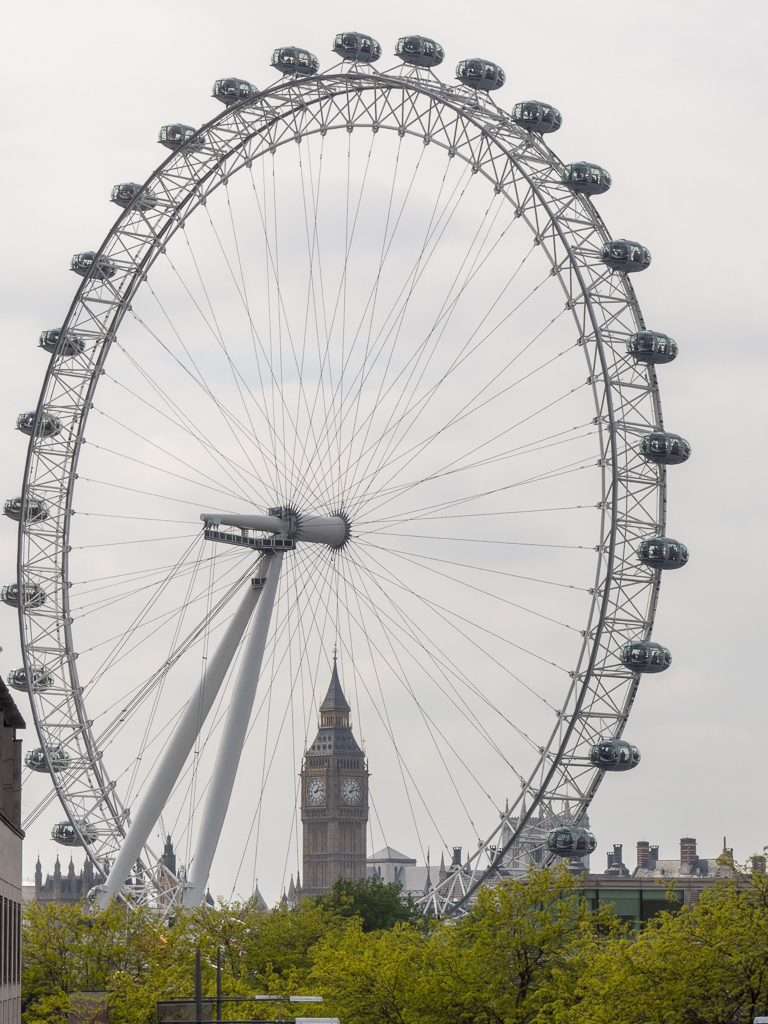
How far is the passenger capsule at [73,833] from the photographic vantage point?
239ft

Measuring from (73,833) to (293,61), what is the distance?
1170 inches

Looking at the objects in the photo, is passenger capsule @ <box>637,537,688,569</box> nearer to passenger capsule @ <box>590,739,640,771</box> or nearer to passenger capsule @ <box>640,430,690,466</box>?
passenger capsule @ <box>640,430,690,466</box>

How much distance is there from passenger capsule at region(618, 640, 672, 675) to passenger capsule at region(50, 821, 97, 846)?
2311 cm

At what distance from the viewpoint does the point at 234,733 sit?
2459 inches

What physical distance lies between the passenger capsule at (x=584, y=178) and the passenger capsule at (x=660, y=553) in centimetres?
1178

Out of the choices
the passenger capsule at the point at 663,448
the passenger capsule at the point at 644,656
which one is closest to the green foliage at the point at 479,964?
the passenger capsule at the point at 644,656

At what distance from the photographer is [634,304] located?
64.0 meters

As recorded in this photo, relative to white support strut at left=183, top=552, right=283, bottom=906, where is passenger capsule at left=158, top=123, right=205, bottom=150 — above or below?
above

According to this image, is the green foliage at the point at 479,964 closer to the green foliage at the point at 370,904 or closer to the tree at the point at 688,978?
the tree at the point at 688,978

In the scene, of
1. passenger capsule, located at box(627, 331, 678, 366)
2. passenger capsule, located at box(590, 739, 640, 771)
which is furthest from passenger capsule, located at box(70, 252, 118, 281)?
passenger capsule, located at box(590, 739, 640, 771)

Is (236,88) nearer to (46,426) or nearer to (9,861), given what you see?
(46,426)

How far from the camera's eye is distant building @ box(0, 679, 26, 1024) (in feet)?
161

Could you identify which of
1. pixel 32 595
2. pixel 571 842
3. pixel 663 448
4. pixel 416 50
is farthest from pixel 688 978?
pixel 32 595

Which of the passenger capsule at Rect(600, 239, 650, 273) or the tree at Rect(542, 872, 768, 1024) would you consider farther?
the passenger capsule at Rect(600, 239, 650, 273)
